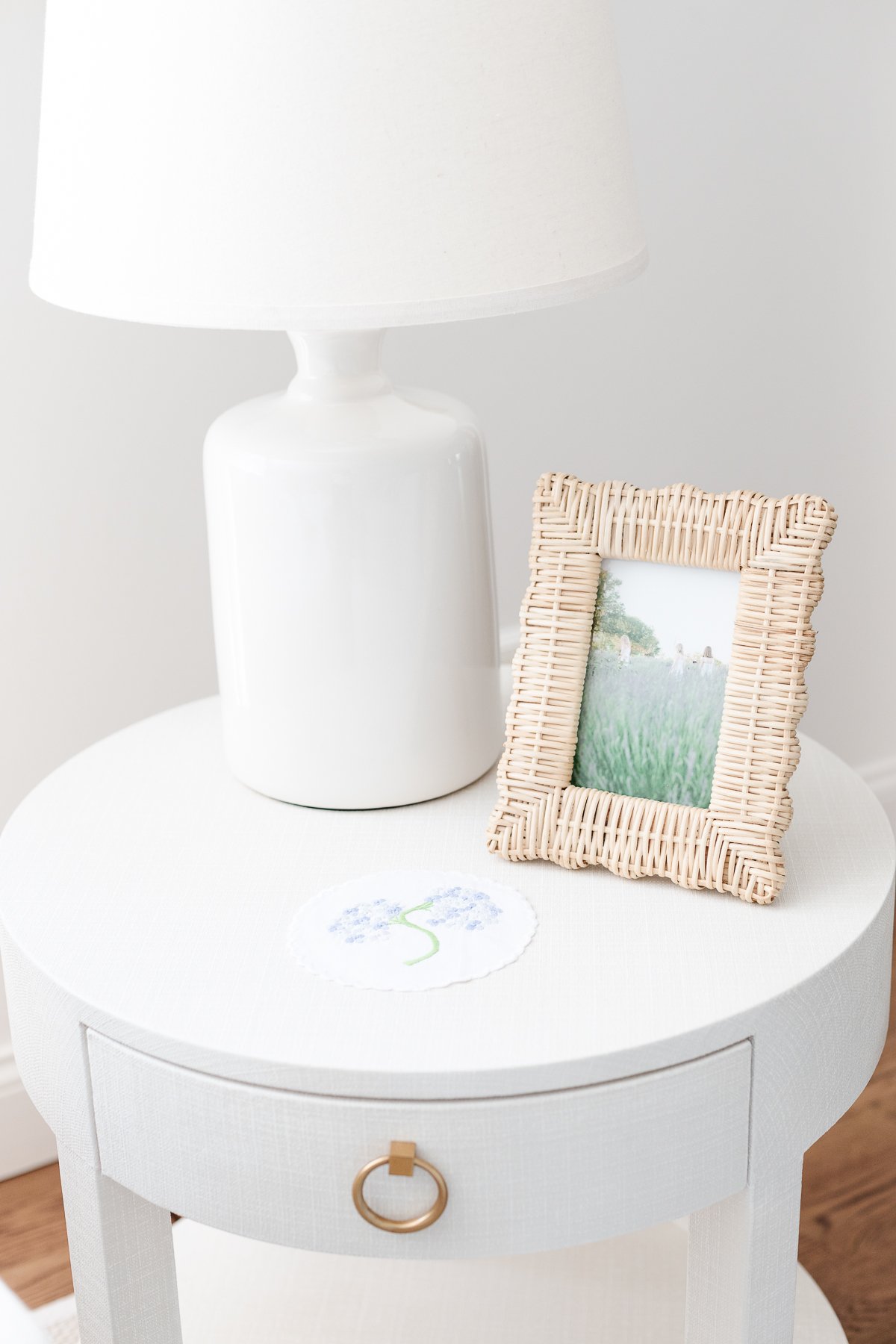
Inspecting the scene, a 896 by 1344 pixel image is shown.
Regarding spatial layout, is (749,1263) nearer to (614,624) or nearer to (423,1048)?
(423,1048)

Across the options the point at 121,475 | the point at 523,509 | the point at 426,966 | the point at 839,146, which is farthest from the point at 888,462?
the point at 426,966

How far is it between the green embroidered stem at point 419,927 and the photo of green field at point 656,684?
0.43 ft

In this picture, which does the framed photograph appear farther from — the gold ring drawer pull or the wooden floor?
the wooden floor

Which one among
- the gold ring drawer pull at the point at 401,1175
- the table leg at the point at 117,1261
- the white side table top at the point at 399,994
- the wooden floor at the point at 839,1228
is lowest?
the wooden floor at the point at 839,1228

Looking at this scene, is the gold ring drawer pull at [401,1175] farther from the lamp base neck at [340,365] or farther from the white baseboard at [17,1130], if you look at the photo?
the white baseboard at [17,1130]

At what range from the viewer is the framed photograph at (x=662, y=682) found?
83 cm

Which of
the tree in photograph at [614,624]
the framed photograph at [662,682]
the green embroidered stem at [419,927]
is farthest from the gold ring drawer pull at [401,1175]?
the tree in photograph at [614,624]

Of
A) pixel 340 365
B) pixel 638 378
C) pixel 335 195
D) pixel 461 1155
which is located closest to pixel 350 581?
pixel 340 365

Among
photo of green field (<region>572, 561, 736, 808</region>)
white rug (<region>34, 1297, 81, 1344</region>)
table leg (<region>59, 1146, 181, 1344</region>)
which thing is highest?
photo of green field (<region>572, 561, 736, 808</region>)

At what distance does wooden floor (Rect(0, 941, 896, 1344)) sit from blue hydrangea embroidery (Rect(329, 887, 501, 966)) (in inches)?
26.1

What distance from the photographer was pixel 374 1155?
2.37 feet

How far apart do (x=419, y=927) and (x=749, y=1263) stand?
0.87 feet

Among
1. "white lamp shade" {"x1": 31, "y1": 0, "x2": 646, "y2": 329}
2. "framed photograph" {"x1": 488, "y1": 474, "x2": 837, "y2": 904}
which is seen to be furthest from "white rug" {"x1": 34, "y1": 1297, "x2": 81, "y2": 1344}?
"white lamp shade" {"x1": 31, "y1": 0, "x2": 646, "y2": 329}

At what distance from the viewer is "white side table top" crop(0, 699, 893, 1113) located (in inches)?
28.4
